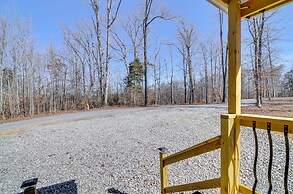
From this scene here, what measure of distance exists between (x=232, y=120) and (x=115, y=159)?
348 centimetres

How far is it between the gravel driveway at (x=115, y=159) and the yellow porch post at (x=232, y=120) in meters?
1.78

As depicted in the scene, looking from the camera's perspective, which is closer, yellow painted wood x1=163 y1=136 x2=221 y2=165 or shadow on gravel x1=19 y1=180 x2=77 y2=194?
yellow painted wood x1=163 y1=136 x2=221 y2=165

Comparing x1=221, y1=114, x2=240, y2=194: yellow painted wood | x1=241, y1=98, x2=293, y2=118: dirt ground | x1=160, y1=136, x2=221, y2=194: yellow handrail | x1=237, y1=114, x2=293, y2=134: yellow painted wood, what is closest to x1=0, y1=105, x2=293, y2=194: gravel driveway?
x1=160, y1=136, x2=221, y2=194: yellow handrail

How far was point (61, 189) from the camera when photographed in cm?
303

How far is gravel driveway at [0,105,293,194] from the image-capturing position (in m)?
3.15

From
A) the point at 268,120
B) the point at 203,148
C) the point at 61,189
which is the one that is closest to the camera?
the point at 268,120

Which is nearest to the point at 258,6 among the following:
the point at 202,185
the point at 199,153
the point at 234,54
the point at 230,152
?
the point at 234,54

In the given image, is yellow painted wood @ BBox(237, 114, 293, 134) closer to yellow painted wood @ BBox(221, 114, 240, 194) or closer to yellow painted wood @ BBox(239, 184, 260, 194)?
yellow painted wood @ BBox(221, 114, 240, 194)

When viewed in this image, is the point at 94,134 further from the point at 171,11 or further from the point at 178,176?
the point at 171,11

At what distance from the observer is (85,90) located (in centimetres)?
1947

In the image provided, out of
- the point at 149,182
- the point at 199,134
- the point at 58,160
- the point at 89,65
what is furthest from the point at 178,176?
the point at 89,65

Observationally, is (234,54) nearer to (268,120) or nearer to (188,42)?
(268,120)

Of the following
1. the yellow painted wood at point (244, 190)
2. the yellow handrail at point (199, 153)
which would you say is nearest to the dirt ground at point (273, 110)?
the yellow handrail at point (199, 153)

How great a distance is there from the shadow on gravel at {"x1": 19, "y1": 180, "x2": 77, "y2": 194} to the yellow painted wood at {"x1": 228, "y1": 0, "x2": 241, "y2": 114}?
3.11m
